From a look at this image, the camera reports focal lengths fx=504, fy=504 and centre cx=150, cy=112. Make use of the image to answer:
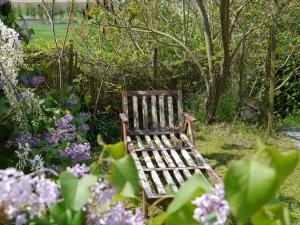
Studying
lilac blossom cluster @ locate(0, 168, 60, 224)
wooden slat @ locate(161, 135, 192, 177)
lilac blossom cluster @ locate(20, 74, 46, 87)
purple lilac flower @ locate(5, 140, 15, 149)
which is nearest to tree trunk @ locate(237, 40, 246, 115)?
wooden slat @ locate(161, 135, 192, 177)

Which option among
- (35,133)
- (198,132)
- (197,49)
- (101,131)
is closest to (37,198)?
(35,133)

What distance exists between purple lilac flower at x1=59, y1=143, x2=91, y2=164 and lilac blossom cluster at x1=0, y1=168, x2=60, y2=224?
255 cm

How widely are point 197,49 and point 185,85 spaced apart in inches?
27.6

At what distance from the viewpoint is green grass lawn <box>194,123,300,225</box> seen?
17.8 ft

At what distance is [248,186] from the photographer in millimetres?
531

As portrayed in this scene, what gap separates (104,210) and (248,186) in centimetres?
22

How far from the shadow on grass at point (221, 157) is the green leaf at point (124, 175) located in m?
4.72

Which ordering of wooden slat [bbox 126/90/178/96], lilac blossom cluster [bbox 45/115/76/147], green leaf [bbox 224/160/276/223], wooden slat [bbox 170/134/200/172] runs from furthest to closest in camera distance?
wooden slat [bbox 126/90/178/96]
wooden slat [bbox 170/134/200/172]
lilac blossom cluster [bbox 45/115/76/147]
green leaf [bbox 224/160/276/223]

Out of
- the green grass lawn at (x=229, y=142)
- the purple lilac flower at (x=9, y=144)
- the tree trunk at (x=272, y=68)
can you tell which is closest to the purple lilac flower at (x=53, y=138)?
the purple lilac flower at (x=9, y=144)

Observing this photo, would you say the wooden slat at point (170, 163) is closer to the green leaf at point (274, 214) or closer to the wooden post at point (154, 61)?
the wooden post at point (154, 61)

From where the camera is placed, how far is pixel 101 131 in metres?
6.05

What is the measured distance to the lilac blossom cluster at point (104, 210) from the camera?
677 millimetres

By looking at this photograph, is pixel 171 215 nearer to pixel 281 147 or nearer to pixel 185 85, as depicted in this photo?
pixel 281 147

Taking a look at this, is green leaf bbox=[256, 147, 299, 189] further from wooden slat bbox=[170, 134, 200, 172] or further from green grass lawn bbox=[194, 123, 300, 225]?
green grass lawn bbox=[194, 123, 300, 225]
